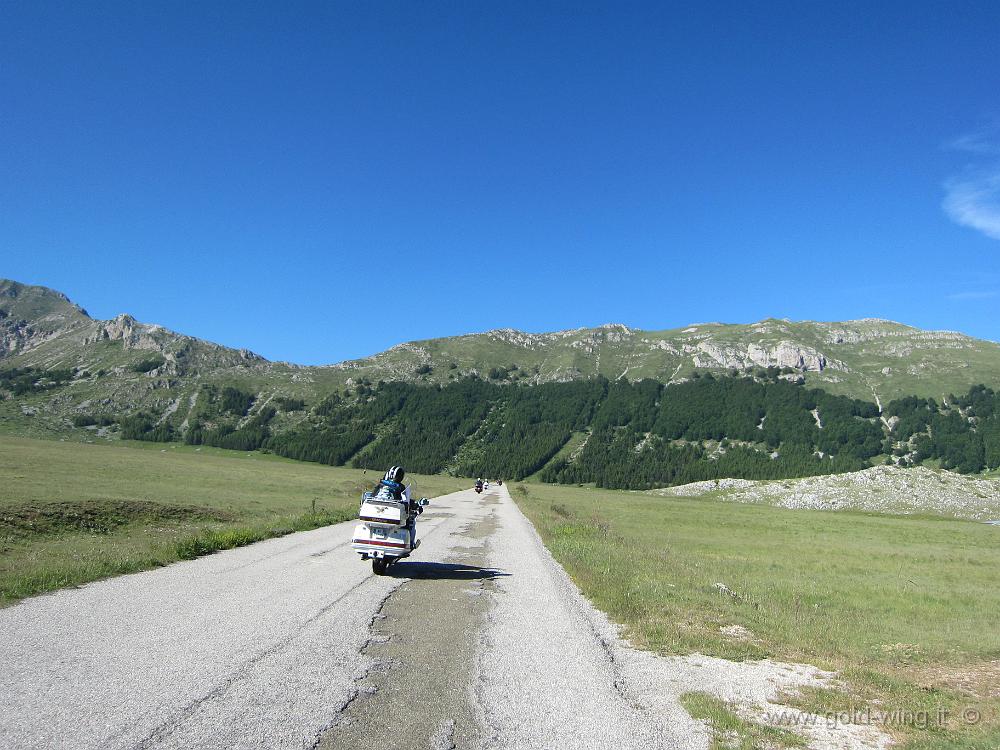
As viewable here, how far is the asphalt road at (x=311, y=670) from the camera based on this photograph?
689 cm

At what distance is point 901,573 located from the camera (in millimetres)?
33625

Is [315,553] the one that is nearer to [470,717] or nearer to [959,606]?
[470,717]

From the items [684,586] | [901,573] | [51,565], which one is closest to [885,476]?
[901,573]

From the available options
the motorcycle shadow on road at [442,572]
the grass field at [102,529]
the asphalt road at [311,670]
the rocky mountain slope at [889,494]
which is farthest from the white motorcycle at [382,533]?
the rocky mountain slope at [889,494]

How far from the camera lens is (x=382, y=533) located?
1806cm

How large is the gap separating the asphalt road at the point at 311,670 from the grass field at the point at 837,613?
5.89 feet

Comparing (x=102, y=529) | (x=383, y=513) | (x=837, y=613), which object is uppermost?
(x=383, y=513)

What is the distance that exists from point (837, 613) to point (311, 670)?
19.0 metres

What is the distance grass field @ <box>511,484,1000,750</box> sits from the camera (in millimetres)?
9398

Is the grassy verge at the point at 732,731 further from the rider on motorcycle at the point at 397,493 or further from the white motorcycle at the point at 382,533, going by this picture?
the rider on motorcycle at the point at 397,493

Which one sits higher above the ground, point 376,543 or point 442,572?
point 376,543

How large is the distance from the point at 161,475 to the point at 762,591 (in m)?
73.4

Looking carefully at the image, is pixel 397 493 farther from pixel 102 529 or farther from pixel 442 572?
pixel 102 529

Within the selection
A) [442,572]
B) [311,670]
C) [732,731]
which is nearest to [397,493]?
[442,572]
